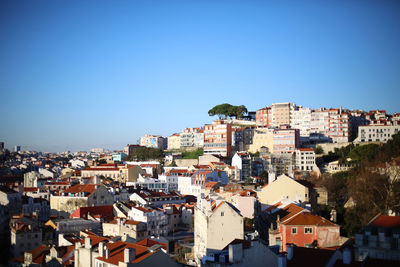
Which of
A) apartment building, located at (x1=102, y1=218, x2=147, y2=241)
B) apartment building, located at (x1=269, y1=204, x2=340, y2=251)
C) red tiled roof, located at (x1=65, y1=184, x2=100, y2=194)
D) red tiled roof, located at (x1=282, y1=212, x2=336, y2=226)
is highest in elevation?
red tiled roof, located at (x1=282, y1=212, x2=336, y2=226)

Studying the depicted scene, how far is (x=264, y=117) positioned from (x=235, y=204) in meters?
58.9

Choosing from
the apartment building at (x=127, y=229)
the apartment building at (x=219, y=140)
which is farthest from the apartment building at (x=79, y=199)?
the apartment building at (x=219, y=140)

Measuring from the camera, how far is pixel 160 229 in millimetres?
42156

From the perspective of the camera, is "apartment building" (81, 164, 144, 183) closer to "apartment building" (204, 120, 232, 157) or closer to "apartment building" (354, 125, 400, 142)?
"apartment building" (204, 120, 232, 157)

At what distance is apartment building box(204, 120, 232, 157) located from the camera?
267 ft

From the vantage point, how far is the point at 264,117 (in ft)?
315

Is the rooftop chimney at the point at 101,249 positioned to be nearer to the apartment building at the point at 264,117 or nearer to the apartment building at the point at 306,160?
the apartment building at the point at 306,160

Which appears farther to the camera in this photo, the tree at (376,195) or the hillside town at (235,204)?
the tree at (376,195)

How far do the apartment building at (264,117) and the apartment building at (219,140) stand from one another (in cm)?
1408

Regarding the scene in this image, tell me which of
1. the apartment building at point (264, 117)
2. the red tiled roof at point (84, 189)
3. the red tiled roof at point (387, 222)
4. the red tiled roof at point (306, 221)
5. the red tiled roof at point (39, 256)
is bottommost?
the red tiled roof at point (39, 256)

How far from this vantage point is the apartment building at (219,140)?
81.4 meters

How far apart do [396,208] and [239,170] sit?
38852mm

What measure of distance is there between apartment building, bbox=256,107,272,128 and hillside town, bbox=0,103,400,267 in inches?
10.1

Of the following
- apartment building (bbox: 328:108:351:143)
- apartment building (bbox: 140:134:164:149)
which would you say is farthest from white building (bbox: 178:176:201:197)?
apartment building (bbox: 140:134:164:149)
